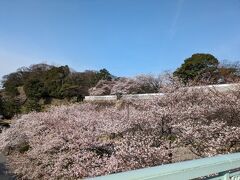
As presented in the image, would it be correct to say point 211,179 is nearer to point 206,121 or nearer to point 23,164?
point 206,121

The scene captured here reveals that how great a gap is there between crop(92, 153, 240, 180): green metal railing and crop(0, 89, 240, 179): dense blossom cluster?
460cm

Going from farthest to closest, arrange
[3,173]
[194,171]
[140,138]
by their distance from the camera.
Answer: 1. [3,173]
2. [140,138]
3. [194,171]

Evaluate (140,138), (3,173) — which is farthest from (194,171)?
(3,173)

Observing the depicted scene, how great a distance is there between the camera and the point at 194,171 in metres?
2.30

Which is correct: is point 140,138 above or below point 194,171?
below

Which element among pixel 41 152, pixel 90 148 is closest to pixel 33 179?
pixel 41 152

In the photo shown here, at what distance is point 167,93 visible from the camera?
12008 millimetres

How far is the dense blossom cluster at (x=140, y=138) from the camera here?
7.98 metres

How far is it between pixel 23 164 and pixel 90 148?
4137 mm

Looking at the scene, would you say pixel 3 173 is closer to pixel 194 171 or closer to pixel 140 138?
pixel 140 138

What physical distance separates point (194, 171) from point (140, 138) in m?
6.60

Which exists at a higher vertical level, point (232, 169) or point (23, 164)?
point (232, 169)

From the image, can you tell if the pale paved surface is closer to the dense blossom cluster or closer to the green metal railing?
the dense blossom cluster

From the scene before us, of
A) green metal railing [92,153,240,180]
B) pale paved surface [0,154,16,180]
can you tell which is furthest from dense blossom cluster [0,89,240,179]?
green metal railing [92,153,240,180]
